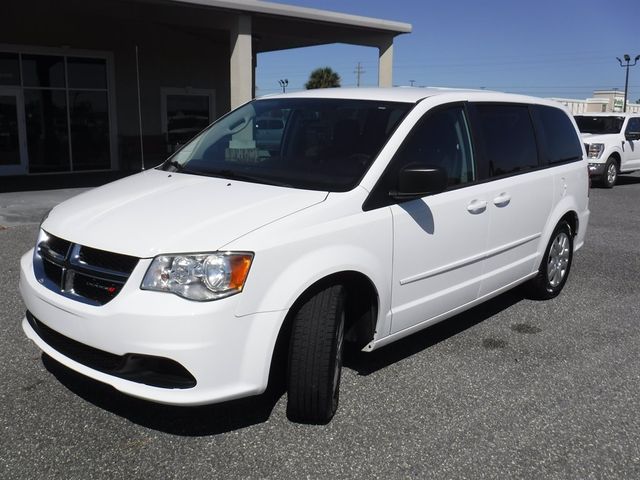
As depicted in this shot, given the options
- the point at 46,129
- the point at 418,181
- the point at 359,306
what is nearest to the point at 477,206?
the point at 418,181

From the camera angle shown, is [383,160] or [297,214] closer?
[297,214]

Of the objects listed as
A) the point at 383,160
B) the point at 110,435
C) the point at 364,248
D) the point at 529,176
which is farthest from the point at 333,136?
the point at 110,435

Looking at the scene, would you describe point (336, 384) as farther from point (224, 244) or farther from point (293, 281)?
point (224, 244)

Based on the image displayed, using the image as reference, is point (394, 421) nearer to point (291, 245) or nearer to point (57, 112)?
point (291, 245)

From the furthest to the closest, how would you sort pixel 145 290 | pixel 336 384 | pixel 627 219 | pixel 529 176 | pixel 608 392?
pixel 627 219
pixel 529 176
pixel 608 392
pixel 336 384
pixel 145 290

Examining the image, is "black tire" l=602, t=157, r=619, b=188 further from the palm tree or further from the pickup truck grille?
the palm tree

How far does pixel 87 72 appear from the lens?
16.4m

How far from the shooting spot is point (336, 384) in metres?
3.37

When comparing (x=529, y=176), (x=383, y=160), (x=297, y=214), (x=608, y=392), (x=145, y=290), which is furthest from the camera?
(x=529, y=176)

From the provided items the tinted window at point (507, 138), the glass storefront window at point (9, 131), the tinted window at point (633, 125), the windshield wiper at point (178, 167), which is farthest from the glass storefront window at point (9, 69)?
the tinted window at point (633, 125)

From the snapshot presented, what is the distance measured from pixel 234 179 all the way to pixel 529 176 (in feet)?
8.26

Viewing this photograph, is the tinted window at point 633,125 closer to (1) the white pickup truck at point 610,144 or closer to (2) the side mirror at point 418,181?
(1) the white pickup truck at point 610,144

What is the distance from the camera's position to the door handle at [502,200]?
14.5 ft

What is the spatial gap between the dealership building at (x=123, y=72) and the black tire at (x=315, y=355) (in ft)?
36.3
